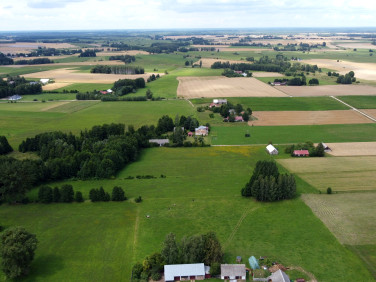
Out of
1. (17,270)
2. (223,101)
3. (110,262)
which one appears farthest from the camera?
(223,101)

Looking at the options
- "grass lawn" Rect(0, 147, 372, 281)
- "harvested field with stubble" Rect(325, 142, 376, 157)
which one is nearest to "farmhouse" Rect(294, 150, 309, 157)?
"harvested field with stubble" Rect(325, 142, 376, 157)

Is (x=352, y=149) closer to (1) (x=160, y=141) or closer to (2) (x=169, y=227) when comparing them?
(1) (x=160, y=141)

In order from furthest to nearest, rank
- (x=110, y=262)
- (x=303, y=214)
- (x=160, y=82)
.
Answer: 1. (x=160, y=82)
2. (x=303, y=214)
3. (x=110, y=262)

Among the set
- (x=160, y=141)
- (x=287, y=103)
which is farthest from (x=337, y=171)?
(x=287, y=103)

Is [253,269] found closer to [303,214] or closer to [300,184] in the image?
[303,214]

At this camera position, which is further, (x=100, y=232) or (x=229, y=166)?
(x=229, y=166)

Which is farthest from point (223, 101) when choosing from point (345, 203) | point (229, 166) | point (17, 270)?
point (17, 270)
